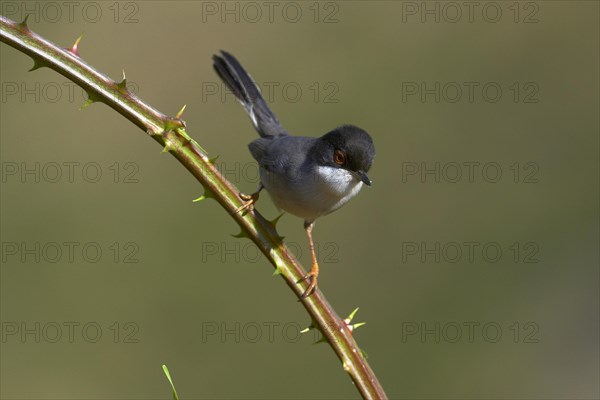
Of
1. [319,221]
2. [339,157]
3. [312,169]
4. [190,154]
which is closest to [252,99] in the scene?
[312,169]

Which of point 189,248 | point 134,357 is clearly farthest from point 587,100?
point 134,357

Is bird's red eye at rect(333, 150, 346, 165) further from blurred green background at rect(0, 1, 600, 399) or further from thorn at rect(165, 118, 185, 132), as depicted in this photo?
blurred green background at rect(0, 1, 600, 399)

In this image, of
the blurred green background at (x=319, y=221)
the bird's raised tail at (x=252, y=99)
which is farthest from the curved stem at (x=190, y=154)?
the blurred green background at (x=319, y=221)

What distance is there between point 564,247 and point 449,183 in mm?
1356

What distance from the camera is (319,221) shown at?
25.3 feet

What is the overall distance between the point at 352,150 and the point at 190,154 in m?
1.62

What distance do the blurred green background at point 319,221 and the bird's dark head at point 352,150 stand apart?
336cm

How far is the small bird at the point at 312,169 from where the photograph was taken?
11.8 feet

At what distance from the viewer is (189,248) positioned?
730 centimetres

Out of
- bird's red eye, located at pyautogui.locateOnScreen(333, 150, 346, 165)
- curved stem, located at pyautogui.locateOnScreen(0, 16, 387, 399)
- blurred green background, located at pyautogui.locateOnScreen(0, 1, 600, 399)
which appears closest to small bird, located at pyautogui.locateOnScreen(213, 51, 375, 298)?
bird's red eye, located at pyautogui.locateOnScreen(333, 150, 346, 165)

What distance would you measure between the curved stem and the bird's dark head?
1313 millimetres

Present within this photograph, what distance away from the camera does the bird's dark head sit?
3.57 metres

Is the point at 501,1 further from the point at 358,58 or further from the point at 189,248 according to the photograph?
the point at 189,248

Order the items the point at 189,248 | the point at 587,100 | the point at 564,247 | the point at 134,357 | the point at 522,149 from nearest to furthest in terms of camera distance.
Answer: the point at 134,357
the point at 189,248
the point at 564,247
the point at 522,149
the point at 587,100
